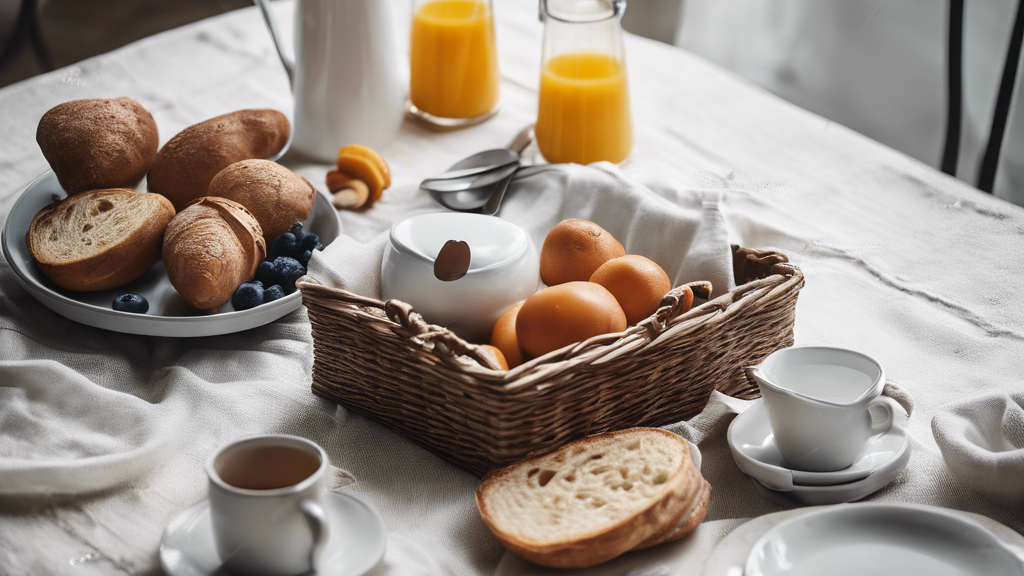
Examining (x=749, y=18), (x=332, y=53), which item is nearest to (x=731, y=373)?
(x=332, y=53)

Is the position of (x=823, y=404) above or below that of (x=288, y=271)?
above

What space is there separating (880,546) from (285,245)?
561 millimetres

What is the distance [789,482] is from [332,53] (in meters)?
0.71

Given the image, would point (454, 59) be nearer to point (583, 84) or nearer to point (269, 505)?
point (583, 84)

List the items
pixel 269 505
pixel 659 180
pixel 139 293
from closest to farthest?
pixel 269 505
pixel 139 293
pixel 659 180

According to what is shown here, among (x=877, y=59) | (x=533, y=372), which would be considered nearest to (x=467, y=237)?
(x=533, y=372)

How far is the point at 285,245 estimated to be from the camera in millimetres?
765

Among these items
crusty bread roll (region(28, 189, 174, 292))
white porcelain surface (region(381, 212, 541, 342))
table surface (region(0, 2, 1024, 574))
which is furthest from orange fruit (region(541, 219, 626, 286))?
crusty bread roll (region(28, 189, 174, 292))

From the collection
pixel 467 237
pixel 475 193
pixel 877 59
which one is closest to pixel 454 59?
pixel 475 193

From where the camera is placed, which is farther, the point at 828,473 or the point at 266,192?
the point at 266,192

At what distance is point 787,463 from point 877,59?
1268mm

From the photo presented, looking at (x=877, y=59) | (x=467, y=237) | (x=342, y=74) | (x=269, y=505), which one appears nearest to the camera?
(x=269, y=505)

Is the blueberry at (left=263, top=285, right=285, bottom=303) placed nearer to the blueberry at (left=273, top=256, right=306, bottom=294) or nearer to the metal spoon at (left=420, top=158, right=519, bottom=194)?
the blueberry at (left=273, top=256, right=306, bottom=294)

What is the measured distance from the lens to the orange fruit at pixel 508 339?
23.0 inches
